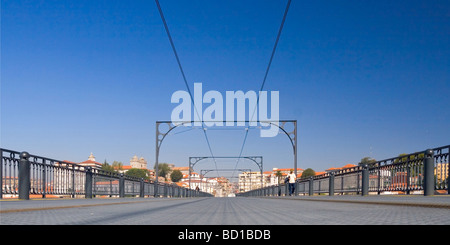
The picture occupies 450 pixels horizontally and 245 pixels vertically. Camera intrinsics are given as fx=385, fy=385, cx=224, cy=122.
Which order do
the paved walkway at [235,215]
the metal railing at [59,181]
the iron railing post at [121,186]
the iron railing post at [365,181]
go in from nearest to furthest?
the paved walkway at [235,215] < the metal railing at [59,181] < the iron railing post at [365,181] < the iron railing post at [121,186]

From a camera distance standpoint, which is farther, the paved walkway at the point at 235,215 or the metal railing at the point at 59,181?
the metal railing at the point at 59,181

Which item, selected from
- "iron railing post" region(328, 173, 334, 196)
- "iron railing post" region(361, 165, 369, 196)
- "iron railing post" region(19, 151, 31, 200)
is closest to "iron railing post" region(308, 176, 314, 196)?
"iron railing post" region(328, 173, 334, 196)

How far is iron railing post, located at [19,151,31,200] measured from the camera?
31.8 feet

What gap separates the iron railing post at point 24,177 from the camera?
9.70 metres

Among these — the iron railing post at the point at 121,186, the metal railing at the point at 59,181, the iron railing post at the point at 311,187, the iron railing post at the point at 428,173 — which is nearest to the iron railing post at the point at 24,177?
the metal railing at the point at 59,181

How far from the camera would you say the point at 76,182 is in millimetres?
13703

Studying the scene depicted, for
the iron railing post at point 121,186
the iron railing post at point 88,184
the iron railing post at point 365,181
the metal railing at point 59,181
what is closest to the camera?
the metal railing at point 59,181

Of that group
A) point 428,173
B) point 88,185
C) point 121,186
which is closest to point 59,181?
point 88,185

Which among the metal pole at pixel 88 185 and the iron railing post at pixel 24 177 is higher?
the iron railing post at pixel 24 177

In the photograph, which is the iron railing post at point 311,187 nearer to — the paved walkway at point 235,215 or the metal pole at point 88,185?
the metal pole at point 88,185

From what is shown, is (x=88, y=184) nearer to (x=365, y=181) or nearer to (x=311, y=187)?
(x=365, y=181)
